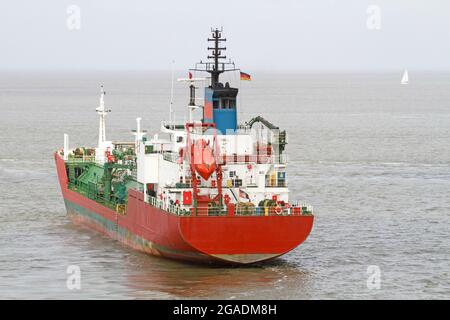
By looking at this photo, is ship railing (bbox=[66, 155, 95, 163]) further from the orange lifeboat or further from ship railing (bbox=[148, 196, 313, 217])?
ship railing (bbox=[148, 196, 313, 217])

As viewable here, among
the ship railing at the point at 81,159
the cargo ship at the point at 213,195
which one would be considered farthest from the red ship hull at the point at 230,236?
the ship railing at the point at 81,159

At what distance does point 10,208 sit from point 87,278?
60.0ft

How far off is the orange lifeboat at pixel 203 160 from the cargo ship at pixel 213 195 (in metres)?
0.04

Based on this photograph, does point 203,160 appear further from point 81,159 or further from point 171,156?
point 81,159

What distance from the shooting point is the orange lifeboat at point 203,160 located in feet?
143

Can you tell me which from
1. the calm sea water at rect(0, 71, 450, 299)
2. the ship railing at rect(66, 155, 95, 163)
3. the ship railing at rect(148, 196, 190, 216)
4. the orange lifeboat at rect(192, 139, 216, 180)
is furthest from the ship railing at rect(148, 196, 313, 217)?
the ship railing at rect(66, 155, 95, 163)

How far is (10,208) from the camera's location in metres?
60.8

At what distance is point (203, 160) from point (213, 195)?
1.90 meters

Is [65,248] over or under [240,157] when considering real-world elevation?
under

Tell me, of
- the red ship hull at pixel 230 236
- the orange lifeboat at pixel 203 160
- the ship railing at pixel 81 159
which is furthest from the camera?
the ship railing at pixel 81 159

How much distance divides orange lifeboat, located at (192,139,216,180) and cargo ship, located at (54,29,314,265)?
0.04m

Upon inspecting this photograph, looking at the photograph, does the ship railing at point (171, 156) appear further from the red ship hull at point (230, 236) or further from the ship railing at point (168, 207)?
the red ship hull at point (230, 236)
